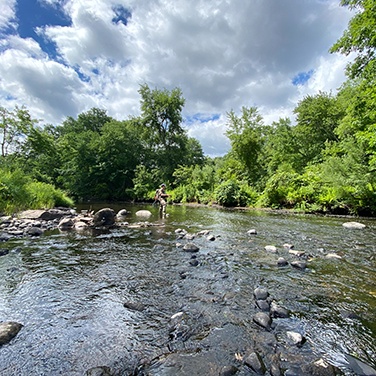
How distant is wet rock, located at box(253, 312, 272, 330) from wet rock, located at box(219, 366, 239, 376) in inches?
35.4

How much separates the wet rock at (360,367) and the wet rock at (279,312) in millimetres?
886

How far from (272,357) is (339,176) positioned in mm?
15233

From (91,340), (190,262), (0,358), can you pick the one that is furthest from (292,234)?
(0,358)

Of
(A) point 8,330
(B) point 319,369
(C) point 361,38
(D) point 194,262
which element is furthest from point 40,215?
(C) point 361,38

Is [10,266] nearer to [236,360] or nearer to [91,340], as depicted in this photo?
[91,340]

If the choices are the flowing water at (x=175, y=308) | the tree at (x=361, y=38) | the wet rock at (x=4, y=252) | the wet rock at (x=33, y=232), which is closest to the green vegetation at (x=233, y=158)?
the tree at (x=361, y=38)

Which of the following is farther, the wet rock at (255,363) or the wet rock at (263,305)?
the wet rock at (263,305)

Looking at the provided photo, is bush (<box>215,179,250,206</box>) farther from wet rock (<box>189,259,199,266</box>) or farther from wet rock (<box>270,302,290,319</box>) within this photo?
wet rock (<box>270,302,290,319</box>)

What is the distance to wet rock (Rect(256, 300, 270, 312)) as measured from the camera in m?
3.38

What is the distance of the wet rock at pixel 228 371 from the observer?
2.14 m

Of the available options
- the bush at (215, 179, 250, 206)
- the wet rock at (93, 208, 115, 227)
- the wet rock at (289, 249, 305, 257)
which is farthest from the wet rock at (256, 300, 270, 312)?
the bush at (215, 179, 250, 206)

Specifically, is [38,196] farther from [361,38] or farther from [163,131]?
[163,131]

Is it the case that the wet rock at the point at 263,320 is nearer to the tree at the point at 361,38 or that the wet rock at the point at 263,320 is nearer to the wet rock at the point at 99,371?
the wet rock at the point at 99,371

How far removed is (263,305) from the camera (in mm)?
3430
